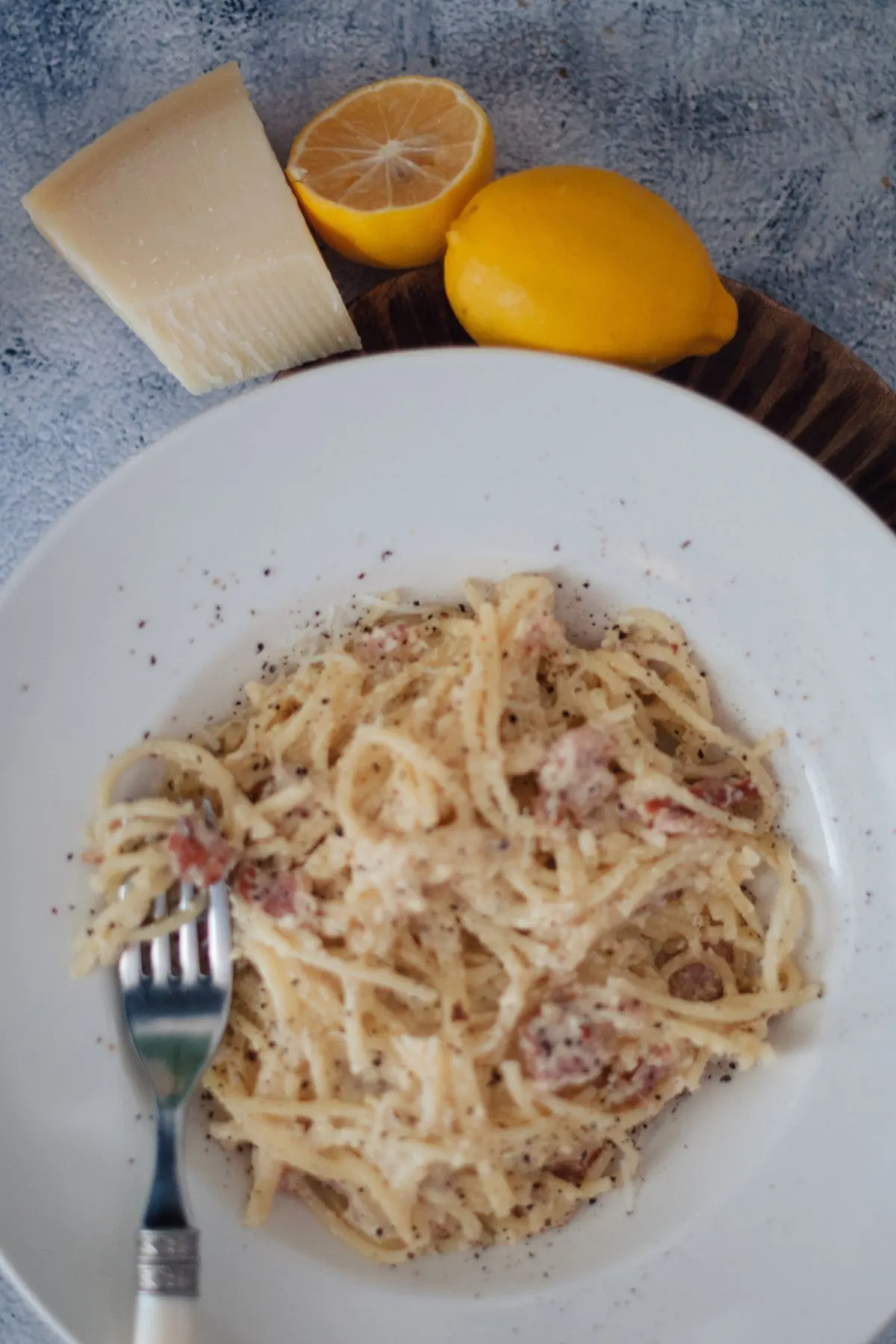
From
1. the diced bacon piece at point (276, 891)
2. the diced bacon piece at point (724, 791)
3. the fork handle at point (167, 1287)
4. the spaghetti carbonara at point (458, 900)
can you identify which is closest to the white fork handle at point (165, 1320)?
the fork handle at point (167, 1287)

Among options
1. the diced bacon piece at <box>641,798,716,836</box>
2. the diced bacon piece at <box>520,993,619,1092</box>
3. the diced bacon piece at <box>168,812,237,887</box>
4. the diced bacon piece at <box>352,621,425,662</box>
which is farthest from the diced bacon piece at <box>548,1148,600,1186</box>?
the diced bacon piece at <box>352,621,425,662</box>

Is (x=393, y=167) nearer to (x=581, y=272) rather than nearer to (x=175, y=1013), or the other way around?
(x=581, y=272)

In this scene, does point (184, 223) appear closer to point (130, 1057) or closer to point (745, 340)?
point (745, 340)

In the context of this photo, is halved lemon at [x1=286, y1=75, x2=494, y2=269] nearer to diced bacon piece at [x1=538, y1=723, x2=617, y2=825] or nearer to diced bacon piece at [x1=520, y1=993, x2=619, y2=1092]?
diced bacon piece at [x1=538, y1=723, x2=617, y2=825]

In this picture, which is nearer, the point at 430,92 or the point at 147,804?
the point at 147,804

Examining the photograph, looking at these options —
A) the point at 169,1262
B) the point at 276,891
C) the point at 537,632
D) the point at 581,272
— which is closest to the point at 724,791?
the point at 537,632

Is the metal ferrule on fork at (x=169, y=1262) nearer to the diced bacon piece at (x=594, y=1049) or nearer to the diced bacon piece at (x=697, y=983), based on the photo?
the diced bacon piece at (x=594, y=1049)

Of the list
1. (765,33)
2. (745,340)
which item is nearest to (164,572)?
(745,340)
